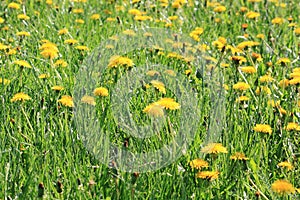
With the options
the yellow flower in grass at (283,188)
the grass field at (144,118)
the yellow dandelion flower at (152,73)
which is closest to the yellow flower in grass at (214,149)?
the grass field at (144,118)

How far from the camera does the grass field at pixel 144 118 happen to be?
1543mm

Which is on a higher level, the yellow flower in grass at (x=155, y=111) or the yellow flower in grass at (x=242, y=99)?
the yellow flower in grass at (x=155, y=111)

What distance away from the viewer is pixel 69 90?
2146 mm

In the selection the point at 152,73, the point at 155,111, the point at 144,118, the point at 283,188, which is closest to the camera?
the point at 283,188

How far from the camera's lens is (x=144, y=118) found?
196 centimetres

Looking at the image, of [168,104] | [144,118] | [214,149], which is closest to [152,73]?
[144,118]

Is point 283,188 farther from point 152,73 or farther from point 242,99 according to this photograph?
point 152,73

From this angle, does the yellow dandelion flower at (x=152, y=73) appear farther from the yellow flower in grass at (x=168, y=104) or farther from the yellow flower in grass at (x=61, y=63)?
the yellow flower in grass at (x=168, y=104)

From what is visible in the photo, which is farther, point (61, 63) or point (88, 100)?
point (61, 63)

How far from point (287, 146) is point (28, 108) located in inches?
38.4

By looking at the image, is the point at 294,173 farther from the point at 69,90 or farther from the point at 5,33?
the point at 5,33

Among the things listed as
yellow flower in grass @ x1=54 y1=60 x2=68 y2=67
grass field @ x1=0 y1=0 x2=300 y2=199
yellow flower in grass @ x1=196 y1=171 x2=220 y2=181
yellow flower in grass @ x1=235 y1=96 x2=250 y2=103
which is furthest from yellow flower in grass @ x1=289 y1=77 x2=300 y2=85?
yellow flower in grass @ x1=54 y1=60 x2=68 y2=67

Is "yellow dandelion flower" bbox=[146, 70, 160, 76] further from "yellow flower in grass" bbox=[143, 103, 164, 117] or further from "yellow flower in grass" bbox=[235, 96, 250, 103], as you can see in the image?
"yellow flower in grass" bbox=[143, 103, 164, 117]

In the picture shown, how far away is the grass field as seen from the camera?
60.7 inches
